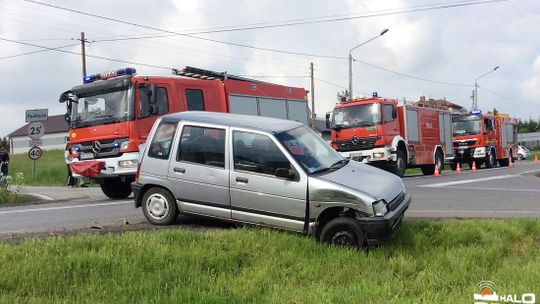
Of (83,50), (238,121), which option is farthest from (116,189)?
(83,50)

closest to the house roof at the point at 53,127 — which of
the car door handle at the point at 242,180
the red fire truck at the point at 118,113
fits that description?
the red fire truck at the point at 118,113

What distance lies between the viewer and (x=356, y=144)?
60.6 ft

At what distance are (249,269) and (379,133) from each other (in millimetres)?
13194

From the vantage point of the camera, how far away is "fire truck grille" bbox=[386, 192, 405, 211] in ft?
21.1

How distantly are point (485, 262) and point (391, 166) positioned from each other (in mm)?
12295

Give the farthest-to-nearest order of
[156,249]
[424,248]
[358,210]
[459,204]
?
[459,204] → [424,248] → [358,210] → [156,249]

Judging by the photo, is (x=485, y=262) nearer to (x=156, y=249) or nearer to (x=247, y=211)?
(x=247, y=211)

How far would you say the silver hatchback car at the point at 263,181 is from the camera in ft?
20.6

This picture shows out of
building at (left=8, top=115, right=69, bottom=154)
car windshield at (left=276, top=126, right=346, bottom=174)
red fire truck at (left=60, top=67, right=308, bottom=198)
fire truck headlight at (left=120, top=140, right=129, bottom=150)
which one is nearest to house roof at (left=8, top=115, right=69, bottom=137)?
building at (left=8, top=115, right=69, bottom=154)

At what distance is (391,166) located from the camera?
60.4 feet

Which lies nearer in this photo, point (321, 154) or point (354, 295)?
point (354, 295)

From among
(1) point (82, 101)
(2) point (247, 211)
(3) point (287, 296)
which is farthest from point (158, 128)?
(1) point (82, 101)

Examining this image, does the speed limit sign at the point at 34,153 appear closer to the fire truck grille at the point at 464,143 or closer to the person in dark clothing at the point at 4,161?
the person in dark clothing at the point at 4,161

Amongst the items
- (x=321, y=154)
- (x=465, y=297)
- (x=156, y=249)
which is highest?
(x=321, y=154)
